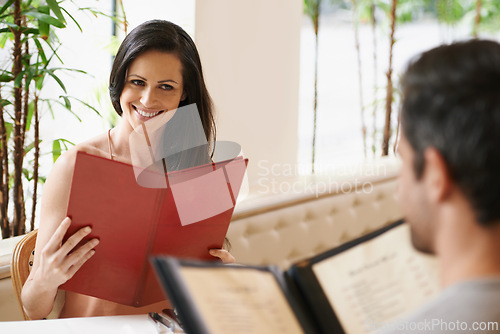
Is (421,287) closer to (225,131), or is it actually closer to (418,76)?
(418,76)

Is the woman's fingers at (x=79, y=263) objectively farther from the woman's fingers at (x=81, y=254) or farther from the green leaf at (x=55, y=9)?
the green leaf at (x=55, y=9)

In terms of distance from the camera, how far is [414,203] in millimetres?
697

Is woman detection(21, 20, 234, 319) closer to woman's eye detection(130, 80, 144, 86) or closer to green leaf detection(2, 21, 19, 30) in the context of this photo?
woman's eye detection(130, 80, 144, 86)

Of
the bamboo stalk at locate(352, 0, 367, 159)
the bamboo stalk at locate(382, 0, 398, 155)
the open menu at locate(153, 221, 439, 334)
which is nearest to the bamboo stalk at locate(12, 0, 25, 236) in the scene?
the open menu at locate(153, 221, 439, 334)


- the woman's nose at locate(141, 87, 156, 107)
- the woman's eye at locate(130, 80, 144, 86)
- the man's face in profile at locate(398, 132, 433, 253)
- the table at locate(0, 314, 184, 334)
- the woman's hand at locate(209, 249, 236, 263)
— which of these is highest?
the woman's eye at locate(130, 80, 144, 86)

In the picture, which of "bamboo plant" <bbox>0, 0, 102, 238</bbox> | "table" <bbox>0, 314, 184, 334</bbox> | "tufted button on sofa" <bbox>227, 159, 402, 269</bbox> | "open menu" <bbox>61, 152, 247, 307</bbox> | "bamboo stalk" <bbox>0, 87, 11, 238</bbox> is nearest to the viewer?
"open menu" <bbox>61, 152, 247, 307</bbox>

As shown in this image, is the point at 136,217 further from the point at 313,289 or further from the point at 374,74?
the point at 374,74

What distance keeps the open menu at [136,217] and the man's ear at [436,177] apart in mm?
710

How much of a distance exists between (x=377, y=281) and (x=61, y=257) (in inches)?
31.2

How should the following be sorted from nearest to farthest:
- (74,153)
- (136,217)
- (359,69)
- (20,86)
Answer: (136,217) → (74,153) → (20,86) → (359,69)

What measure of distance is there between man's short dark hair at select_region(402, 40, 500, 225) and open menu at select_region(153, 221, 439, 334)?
0.28 m

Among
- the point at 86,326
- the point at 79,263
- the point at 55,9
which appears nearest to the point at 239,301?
the point at 79,263

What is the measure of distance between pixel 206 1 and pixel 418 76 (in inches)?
90.2

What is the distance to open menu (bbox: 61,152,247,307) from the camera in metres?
1.29
